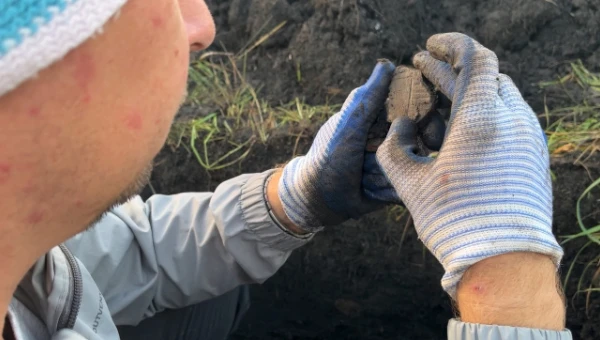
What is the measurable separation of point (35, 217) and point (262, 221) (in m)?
0.72

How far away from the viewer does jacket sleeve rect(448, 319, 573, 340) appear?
95 cm

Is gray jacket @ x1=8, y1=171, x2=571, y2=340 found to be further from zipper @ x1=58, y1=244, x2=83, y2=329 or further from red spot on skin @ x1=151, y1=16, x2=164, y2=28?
red spot on skin @ x1=151, y1=16, x2=164, y2=28

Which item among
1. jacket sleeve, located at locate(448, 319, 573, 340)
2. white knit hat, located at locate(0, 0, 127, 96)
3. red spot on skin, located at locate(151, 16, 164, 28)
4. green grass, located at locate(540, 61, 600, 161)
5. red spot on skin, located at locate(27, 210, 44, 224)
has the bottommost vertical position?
green grass, located at locate(540, 61, 600, 161)

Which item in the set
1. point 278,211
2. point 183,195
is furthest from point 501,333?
point 183,195

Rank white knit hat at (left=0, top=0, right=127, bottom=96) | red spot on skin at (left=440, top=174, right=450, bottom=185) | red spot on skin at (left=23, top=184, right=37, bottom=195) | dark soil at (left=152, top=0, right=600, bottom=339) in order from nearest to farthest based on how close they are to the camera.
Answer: white knit hat at (left=0, top=0, right=127, bottom=96), red spot on skin at (left=23, top=184, right=37, bottom=195), red spot on skin at (left=440, top=174, right=450, bottom=185), dark soil at (left=152, top=0, right=600, bottom=339)

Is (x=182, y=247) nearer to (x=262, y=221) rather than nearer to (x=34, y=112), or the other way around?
(x=262, y=221)

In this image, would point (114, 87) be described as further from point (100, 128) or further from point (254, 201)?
point (254, 201)

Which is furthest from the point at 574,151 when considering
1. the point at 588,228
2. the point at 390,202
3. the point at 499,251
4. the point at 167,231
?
the point at 167,231

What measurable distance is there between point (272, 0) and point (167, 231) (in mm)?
1029

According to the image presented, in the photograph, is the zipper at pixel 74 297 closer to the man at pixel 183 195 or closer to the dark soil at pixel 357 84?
the man at pixel 183 195

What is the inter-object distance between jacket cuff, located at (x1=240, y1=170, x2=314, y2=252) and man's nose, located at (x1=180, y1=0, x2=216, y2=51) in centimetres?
58

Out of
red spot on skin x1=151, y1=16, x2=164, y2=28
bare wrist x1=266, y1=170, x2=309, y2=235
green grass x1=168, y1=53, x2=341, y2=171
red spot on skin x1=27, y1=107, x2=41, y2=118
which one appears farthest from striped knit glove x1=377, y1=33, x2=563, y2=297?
green grass x1=168, y1=53, x2=341, y2=171

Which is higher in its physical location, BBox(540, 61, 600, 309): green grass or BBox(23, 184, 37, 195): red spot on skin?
BBox(23, 184, 37, 195): red spot on skin

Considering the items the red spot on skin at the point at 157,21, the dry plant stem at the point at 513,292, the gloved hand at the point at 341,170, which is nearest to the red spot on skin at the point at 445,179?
the dry plant stem at the point at 513,292
